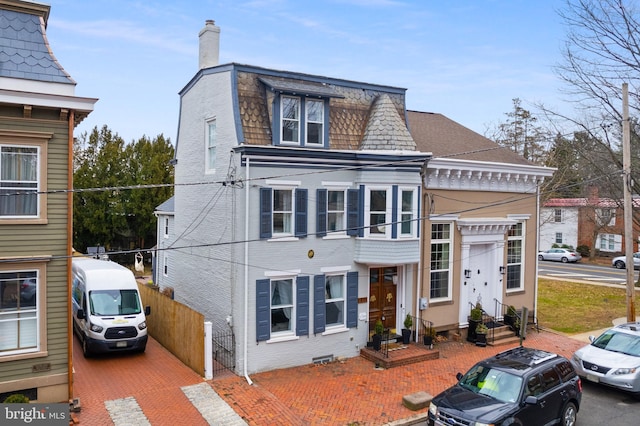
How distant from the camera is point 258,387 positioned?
13672mm

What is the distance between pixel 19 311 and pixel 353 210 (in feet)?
33.1

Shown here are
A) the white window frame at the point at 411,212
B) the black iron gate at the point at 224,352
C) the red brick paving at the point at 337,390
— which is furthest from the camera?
the white window frame at the point at 411,212

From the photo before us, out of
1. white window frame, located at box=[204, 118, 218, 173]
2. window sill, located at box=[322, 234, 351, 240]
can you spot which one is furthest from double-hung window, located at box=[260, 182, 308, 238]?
white window frame, located at box=[204, 118, 218, 173]

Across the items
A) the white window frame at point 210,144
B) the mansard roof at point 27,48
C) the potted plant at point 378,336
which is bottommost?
the potted plant at point 378,336

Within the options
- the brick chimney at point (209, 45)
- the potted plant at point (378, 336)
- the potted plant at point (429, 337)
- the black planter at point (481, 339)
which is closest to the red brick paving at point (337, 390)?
the potted plant at point (429, 337)

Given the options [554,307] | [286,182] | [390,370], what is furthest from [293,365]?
[554,307]

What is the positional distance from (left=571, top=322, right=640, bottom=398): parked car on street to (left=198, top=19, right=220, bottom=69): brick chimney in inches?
629

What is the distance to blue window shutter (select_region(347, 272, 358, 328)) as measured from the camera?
54.3 ft

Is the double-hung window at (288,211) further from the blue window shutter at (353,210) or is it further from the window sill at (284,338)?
the window sill at (284,338)

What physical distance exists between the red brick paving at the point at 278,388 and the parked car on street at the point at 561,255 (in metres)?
36.3

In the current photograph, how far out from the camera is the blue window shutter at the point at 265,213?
49.1 feet

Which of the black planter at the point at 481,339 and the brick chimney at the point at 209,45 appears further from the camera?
the black planter at the point at 481,339

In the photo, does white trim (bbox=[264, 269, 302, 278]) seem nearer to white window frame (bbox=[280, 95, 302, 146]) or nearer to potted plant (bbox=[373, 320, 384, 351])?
potted plant (bbox=[373, 320, 384, 351])

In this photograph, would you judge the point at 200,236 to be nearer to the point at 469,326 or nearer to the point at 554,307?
the point at 469,326
